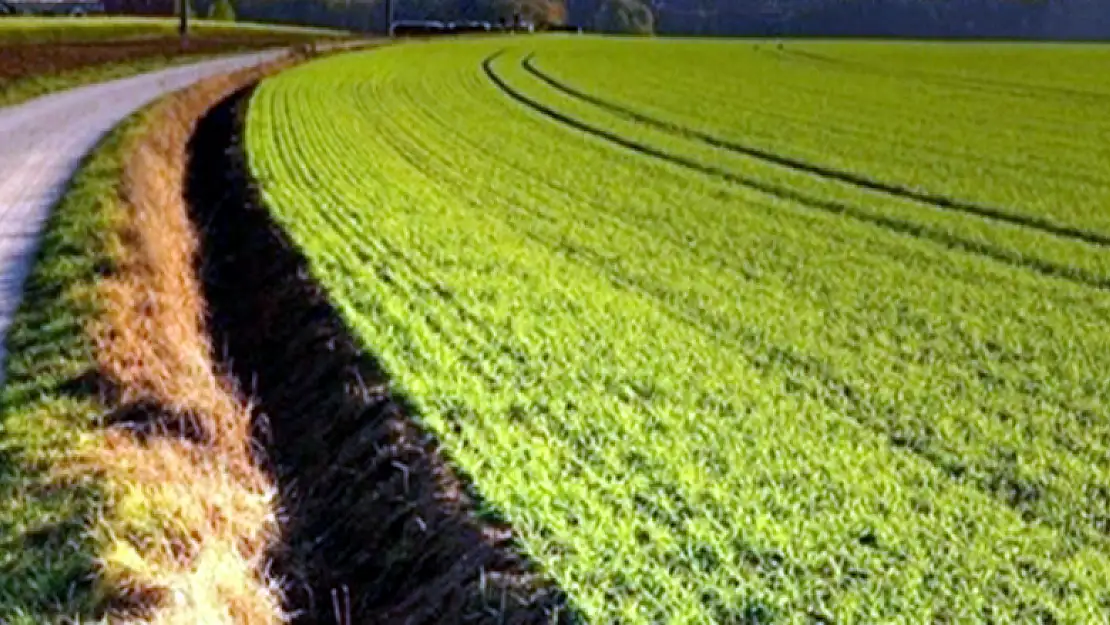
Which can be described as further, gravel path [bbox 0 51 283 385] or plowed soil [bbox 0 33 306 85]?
plowed soil [bbox 0 33 306 85]

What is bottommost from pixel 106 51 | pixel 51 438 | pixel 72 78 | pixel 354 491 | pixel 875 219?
pixel 106 51

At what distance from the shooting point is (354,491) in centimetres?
894

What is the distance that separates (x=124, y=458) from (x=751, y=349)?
4299 mm

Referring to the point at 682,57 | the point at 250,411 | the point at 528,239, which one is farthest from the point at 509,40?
the point at 250,411

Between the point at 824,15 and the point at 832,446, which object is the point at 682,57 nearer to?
the point at 832,446

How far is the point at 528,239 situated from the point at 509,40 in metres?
67.4

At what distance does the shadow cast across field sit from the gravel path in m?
1.79

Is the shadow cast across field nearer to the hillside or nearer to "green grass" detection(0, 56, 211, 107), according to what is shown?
"green grass" detection(0, 56, 211, 107)

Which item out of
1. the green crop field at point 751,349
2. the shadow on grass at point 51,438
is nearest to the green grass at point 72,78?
the green crop field at point 751,349

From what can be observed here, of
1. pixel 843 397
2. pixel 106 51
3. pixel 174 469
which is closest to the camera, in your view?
pixel 174 469

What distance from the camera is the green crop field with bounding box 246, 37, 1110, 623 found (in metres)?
6.95

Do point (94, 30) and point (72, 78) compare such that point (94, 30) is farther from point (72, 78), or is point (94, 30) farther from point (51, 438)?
point (51, 438)

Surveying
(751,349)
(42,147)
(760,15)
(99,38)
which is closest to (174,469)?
(751,349)

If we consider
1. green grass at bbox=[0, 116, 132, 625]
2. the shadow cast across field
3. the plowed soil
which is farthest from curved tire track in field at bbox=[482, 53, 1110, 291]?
the plowed soil
